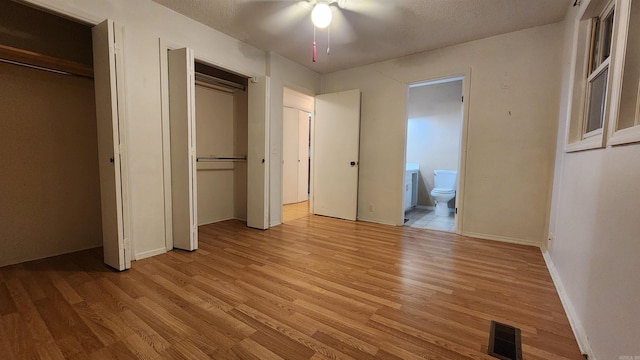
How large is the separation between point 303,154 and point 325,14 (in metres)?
3.68

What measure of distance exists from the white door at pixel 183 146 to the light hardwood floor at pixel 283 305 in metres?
0.29

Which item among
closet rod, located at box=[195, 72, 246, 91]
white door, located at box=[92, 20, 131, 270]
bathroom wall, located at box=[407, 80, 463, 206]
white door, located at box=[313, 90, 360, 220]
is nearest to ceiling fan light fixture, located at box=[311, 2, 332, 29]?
white door, located at box=[92, 20, 131, 270]

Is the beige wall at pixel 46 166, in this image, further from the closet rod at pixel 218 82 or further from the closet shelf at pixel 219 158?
the closet rod at pixel 218 82

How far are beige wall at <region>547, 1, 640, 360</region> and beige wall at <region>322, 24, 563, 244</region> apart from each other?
104 cm

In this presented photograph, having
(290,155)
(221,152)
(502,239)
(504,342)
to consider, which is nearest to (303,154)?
(290,155)

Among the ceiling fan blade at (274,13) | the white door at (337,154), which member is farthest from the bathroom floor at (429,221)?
the ceiling fan blade at (274,13)

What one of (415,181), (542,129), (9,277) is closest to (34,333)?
(9,277)

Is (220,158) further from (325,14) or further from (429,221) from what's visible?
(429,221)

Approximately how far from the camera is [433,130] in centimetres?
521

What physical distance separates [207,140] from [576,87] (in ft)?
13.6

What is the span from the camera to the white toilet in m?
4.49

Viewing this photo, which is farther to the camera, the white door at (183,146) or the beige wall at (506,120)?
the beige wall at (506,120)

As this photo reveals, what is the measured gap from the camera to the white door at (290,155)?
17.7ft

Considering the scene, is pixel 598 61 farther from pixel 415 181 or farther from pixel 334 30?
pixel 415 181
